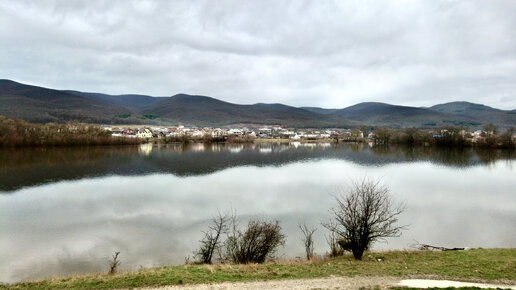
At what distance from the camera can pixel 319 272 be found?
8.29 meters

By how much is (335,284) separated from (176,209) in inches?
528

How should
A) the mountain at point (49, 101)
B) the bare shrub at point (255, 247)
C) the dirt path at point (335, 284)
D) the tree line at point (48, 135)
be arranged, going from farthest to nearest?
the mountain at point (49, 101), the tree line at point (48, 135), the bare shrub at point (255, 247), the dirt path at point (335, 284)

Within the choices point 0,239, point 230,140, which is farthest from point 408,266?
point 230,140

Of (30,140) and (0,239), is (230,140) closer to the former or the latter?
(30,140)

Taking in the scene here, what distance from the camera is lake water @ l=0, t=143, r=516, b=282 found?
12.1 metres

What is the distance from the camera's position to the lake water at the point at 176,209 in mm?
12094

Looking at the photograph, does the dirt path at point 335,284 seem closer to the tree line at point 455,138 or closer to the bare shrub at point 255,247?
the bare shrub at point 255,247

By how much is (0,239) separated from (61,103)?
177291 millimetres

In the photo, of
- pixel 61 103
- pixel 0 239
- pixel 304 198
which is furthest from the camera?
pixel 61 103

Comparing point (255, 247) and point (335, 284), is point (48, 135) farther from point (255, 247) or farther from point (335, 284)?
point (335, 284)

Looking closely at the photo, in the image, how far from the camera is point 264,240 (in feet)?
36.1

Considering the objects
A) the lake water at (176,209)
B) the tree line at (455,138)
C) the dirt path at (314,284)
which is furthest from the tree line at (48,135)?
the tree line at (455,138)

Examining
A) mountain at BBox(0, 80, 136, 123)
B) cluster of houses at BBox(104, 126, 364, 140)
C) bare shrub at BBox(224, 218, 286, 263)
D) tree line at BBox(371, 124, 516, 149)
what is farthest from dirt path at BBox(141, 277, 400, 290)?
mountain at BBox(0, 80, 136, 123)

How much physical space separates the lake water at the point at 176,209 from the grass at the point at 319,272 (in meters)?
2.64
